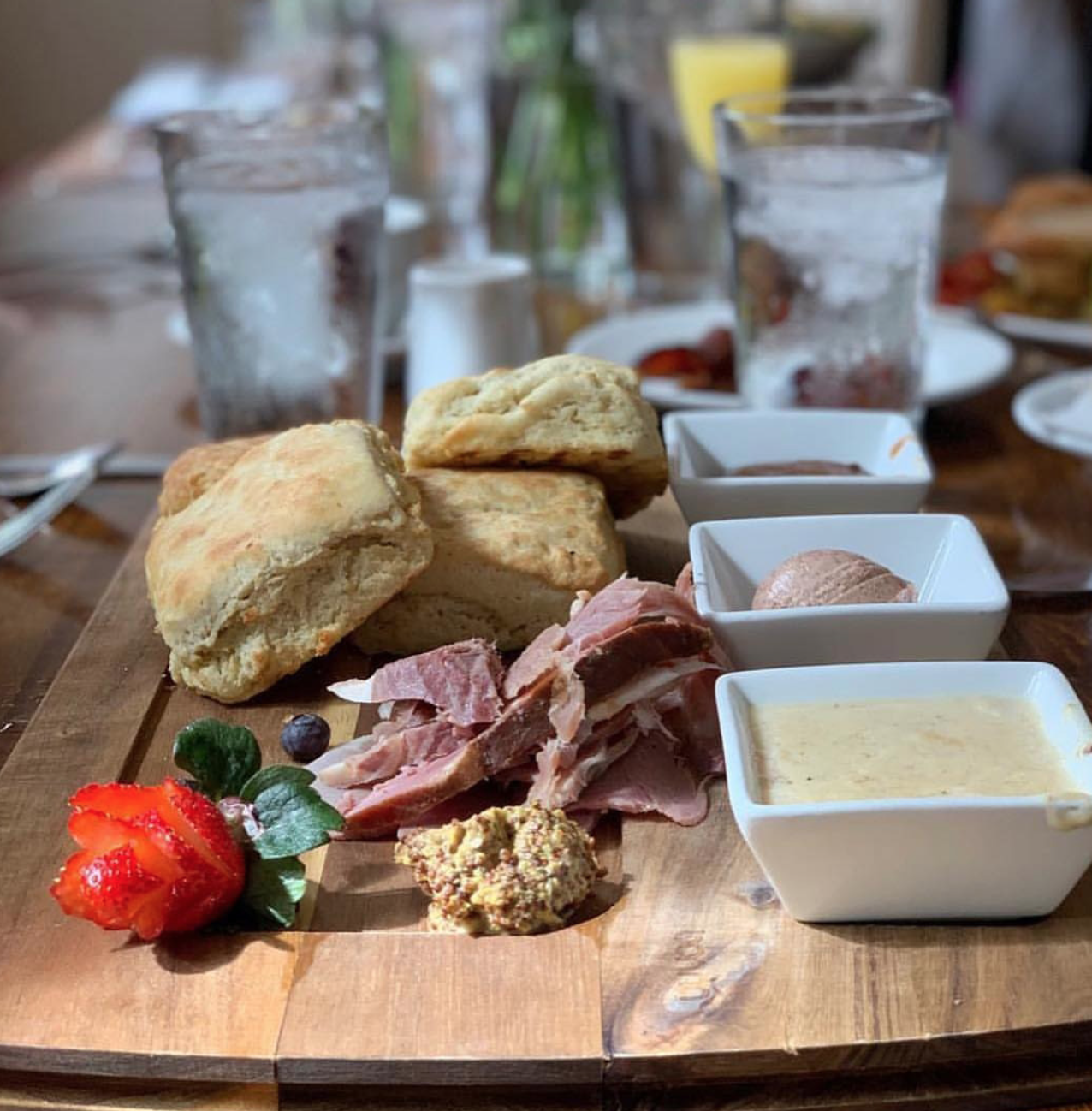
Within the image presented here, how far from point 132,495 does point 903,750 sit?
1.59m

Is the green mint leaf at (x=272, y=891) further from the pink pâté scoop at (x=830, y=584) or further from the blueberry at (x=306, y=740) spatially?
the pink pâté scoop at (x=830, y=584)

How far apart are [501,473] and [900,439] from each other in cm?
63

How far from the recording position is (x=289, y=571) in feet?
5.39

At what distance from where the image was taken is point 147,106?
20.4 feet

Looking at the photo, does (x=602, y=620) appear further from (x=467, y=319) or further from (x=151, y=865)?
(x=467, y=319)

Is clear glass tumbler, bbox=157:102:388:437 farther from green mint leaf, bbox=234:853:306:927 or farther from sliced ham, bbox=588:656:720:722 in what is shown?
green mint leaf, bbox=234:853:306:927

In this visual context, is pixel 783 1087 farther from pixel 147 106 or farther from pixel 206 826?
pixel 147 106

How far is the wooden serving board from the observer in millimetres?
1160

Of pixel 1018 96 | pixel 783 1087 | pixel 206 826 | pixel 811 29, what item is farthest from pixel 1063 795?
pixel 1018 96

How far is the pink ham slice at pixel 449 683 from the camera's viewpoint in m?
1.55

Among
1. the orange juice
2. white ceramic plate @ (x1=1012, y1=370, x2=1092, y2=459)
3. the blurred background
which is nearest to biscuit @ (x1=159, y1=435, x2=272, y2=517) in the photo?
the blurred background

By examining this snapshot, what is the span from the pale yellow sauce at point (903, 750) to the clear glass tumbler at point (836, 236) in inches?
46.7

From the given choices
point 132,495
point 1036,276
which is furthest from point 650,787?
point 1036,276

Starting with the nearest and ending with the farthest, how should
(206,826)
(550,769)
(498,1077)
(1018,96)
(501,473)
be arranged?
(498,1077)
(206,826)
(550,769)
(501,473)
(1018,96)
